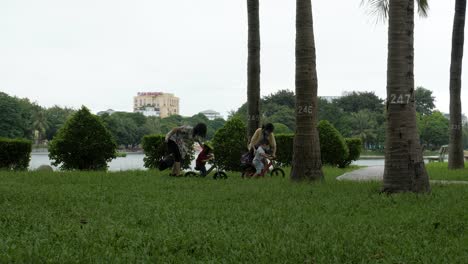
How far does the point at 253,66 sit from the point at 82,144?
6435 millimetres

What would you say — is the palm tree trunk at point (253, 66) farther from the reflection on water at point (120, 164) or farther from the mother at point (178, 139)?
the reflection on water at point (120, 164)

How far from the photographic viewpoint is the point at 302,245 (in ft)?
18.0

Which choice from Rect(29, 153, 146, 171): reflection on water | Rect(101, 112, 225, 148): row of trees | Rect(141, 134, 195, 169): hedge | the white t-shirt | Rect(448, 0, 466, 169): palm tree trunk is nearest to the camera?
the white t-shirt

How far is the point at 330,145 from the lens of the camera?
22062 mm

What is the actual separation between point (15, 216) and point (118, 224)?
151cm

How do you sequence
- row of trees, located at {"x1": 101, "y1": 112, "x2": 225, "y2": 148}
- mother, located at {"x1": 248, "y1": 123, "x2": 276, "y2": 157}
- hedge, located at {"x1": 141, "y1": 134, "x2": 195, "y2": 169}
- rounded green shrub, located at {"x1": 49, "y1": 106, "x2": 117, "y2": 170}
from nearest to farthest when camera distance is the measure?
mother, located at {"x1": 248, "y1": 123, "x2": 276, "y2": 157}
rounded green shrub, located at {"x1": 49, "y1": 106, "x2": 117, "y2": 170}
hedge, located at {"x1": 141, "y1": 134, "x2": 195, "y2": 169}
row of trees, located at {"x1": 101, "y1": 112, "x2": 225, "y2": 148}

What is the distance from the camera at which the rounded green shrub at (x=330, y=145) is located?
21859mm

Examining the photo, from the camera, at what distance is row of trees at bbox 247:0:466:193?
9.60 m

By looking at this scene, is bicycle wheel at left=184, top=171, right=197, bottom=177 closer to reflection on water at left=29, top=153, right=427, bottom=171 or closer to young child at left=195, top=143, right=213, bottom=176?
young child at left=195, top=143, right=213, bottom=176

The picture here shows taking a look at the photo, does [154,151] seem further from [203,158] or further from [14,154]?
[203,158]

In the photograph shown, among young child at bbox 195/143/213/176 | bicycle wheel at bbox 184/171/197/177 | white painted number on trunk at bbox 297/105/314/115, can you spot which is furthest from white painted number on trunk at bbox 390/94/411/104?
bicycle wheel at bbox 184/171/197/177

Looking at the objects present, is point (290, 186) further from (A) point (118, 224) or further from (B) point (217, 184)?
(A) point (118, 224)

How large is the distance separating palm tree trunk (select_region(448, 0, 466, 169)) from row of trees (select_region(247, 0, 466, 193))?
0.18 meters

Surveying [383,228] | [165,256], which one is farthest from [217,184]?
[165,256]
